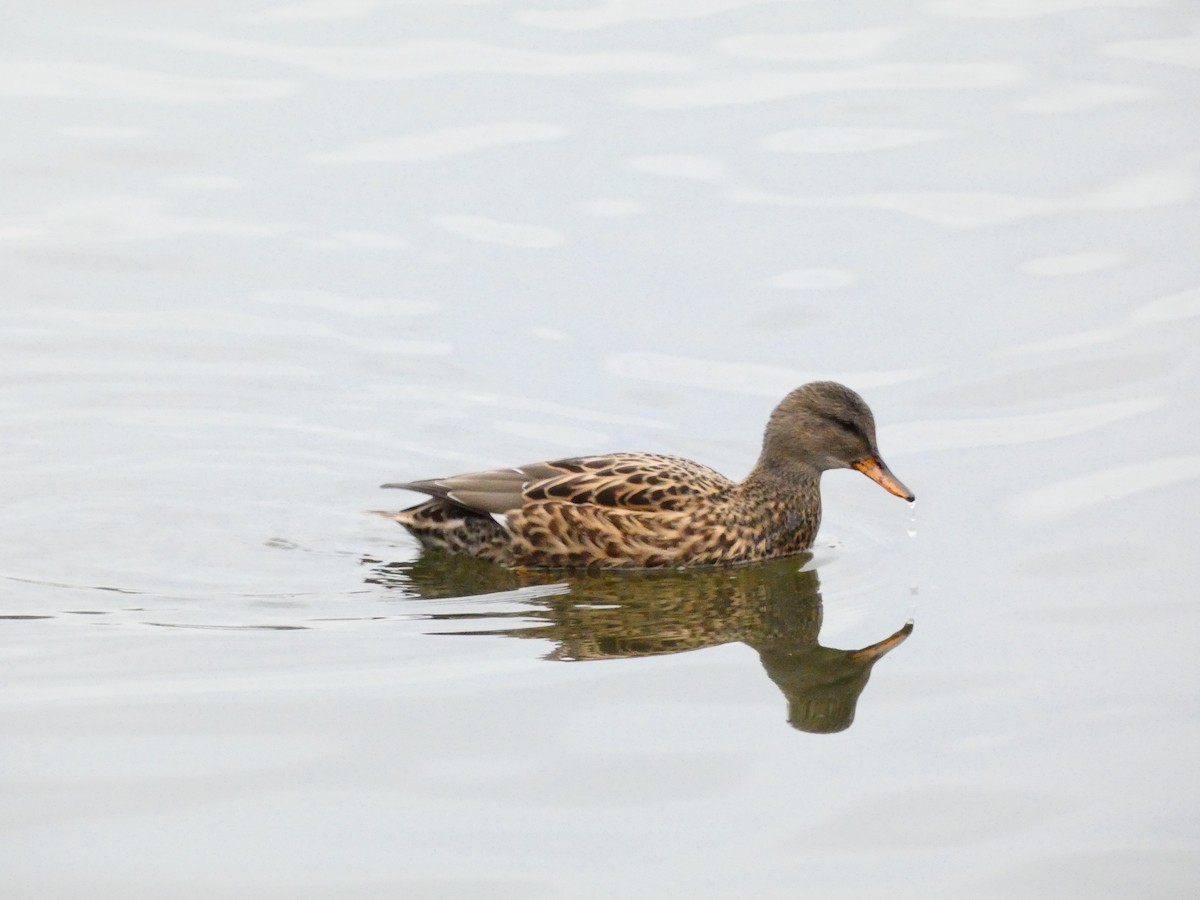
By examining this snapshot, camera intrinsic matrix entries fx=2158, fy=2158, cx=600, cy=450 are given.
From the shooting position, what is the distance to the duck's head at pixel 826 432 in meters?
11.6

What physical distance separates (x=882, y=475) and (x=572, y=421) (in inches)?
83.8

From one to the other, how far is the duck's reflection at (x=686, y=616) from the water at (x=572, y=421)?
4cm

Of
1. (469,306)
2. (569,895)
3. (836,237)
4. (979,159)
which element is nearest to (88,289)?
(469,306)

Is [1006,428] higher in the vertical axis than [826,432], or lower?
higher

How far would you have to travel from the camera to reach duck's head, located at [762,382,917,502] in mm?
11641

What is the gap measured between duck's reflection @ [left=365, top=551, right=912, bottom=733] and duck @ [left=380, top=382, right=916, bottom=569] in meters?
0.11

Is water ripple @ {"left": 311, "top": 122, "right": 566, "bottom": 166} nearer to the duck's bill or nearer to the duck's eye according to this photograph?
the duck's eye

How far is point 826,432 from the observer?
38.6 ft

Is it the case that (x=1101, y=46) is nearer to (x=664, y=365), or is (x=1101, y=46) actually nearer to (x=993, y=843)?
(x=664, y=365)

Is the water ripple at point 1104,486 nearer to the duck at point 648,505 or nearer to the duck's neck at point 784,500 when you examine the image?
the duck at point 648,505

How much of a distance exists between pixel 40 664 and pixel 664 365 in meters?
5.38

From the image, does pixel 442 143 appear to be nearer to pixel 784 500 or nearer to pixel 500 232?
pixel 500 232

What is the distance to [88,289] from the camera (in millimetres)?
14625

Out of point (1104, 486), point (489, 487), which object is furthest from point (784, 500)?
point (1104, 486)
